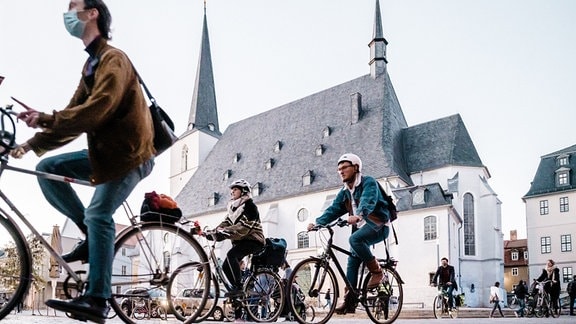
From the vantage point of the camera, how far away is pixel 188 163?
60.1 m

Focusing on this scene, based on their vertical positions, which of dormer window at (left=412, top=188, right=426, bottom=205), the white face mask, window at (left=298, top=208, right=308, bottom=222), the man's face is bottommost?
the man's face

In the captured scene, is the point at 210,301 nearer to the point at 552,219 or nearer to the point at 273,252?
the point at 273,252

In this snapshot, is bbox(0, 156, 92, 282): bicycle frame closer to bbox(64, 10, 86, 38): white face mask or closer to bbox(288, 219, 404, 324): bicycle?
bbox(64, 10, 86, 38): white face mask

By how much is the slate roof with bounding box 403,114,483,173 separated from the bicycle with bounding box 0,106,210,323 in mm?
39471

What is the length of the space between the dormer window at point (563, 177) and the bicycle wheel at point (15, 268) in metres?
55.1

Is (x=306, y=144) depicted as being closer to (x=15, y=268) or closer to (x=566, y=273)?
(x=566, y=273)

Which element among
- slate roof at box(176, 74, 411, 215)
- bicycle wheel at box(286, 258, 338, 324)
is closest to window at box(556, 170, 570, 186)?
slate roof at box(176, 74, 411, 215)

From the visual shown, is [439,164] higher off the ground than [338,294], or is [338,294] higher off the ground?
[439,164]

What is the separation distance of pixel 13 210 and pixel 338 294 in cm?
324

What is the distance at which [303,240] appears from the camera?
42.8 m

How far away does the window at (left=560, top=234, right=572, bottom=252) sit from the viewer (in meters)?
50.1

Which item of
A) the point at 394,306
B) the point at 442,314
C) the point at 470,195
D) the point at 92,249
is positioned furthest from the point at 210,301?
the point at 470,195

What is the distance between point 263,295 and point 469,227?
36587 millimetres

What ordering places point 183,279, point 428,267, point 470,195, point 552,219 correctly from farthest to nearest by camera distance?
point 552,219
point 470,195
point 428,267
point 183,279
